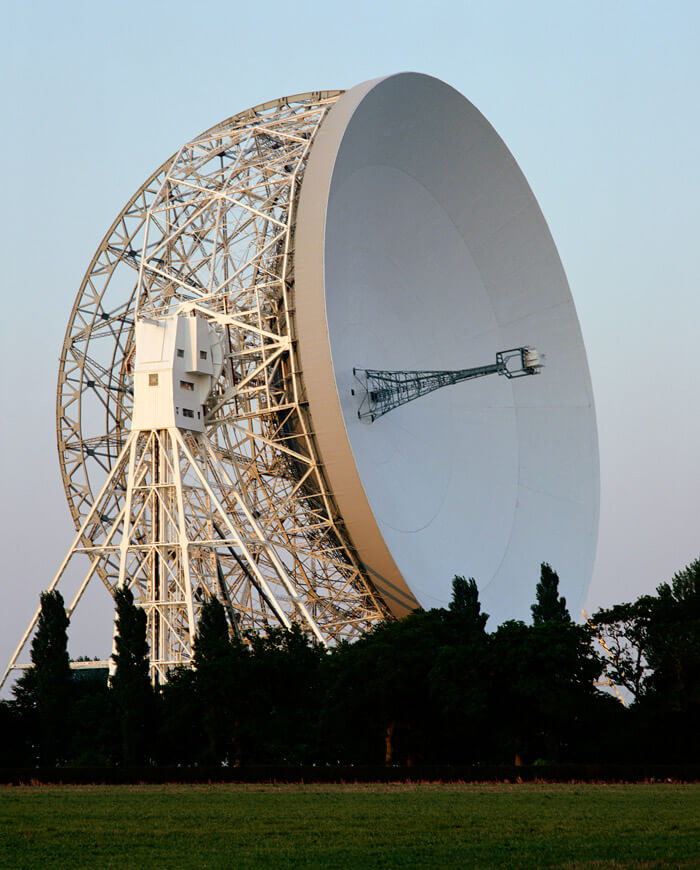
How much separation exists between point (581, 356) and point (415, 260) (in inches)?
356

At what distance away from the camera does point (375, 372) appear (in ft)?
148

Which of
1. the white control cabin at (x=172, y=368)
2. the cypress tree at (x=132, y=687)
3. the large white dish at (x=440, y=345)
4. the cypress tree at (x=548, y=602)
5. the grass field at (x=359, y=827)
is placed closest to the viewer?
the grass field at (x=359, y=827)

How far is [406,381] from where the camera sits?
45.8 metres

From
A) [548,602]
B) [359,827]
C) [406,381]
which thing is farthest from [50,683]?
[359,827]

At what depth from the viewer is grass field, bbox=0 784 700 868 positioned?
68.0 ft

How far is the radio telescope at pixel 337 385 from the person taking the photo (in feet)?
141

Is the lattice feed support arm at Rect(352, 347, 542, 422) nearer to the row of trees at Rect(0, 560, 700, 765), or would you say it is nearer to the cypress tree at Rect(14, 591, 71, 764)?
the row of trees at Rect(0, 560, 700, 765)

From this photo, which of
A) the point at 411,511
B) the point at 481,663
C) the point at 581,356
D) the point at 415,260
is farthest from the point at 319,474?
the point at 581,356

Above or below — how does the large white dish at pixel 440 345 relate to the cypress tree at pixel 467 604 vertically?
above

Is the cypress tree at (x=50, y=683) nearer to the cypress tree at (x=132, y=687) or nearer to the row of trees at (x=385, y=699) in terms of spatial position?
the row of trees at (x=385, y=699)

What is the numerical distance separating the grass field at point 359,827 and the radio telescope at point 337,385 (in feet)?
40.5

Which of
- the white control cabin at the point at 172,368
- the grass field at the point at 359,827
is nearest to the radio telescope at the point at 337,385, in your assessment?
the white control cabin at the point at 172,368

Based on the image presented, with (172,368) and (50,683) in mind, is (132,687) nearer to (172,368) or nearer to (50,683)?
(50,683)

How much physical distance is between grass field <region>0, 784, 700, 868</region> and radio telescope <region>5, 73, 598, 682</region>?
12.4m
